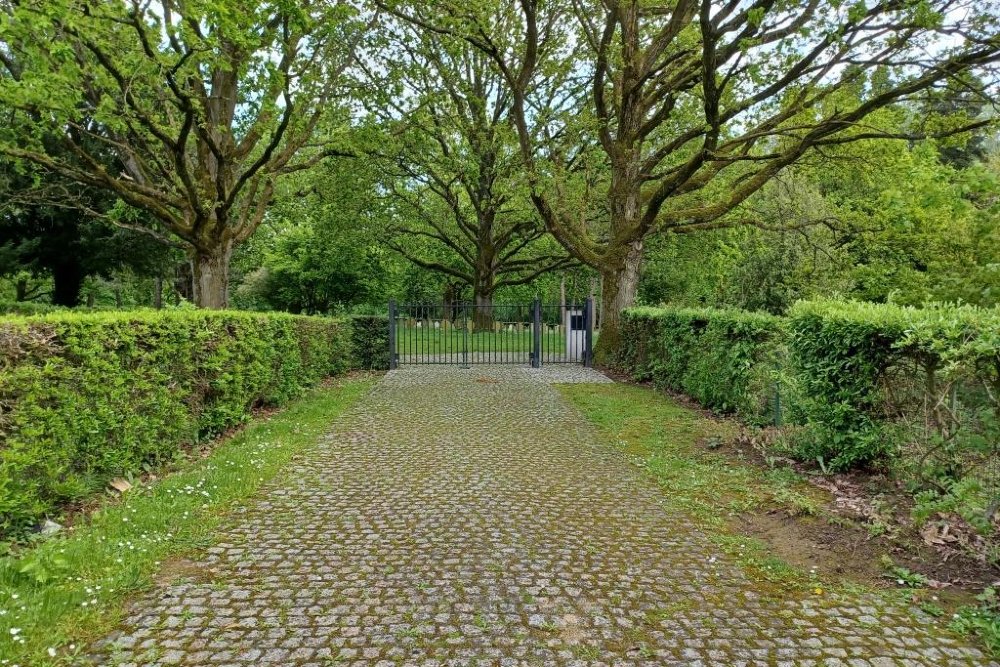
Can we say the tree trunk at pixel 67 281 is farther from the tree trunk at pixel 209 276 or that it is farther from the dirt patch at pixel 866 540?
the dirt patch at pixel 866 540

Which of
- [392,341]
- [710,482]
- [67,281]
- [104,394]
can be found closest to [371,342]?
[392,341]

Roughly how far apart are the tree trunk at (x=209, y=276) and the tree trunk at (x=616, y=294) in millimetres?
9482

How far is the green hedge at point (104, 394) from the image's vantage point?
4.09 metres

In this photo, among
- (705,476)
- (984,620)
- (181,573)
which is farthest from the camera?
(705,476)

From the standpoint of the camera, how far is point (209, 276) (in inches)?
546

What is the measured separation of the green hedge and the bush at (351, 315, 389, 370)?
24.0 ft

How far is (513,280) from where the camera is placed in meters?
27.9

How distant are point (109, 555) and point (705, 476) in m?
5.12

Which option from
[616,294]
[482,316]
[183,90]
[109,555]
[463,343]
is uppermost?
[183,90]

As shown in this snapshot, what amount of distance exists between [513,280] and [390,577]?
80.7ft

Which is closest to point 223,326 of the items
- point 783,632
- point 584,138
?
point 783,632

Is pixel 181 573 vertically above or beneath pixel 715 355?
beneath

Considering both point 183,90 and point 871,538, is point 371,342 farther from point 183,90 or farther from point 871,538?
point 871,538

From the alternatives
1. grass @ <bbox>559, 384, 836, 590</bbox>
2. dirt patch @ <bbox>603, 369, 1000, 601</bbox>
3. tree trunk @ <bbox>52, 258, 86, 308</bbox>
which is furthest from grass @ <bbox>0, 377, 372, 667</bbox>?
tree trunk @ <bbox>52, 258, 86, 308</bbox>
